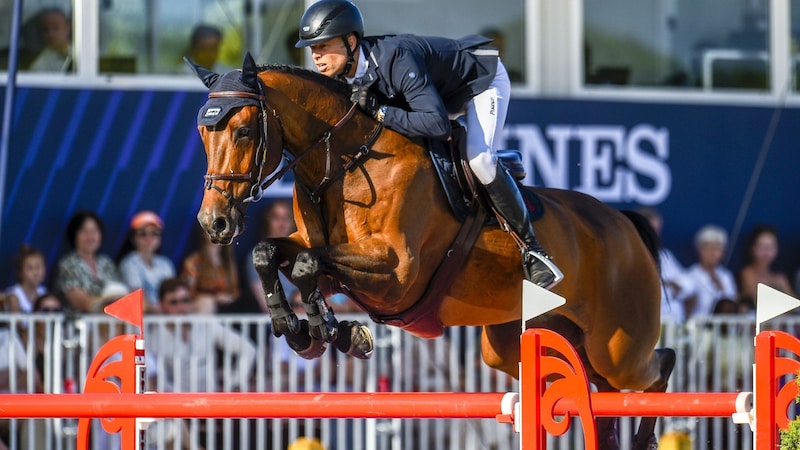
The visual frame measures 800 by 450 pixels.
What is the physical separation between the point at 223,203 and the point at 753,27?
7.11 metres

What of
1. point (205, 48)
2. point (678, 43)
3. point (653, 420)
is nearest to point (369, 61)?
point (653, 420)

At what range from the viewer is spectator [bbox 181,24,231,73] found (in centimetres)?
970

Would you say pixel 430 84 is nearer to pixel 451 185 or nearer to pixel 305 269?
pixel 451 185

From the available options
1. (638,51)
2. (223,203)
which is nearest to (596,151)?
(638,51)

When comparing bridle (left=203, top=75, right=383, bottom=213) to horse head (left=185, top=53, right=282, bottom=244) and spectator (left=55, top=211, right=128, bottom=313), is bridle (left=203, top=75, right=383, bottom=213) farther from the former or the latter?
spectator (left=55, top=211, right=128, bottom=313)

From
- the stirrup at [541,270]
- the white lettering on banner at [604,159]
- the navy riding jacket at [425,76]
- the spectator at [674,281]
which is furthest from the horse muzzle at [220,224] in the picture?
the white lettering on banner at [604,159]

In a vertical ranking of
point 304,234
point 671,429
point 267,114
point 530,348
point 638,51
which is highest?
point 638,51

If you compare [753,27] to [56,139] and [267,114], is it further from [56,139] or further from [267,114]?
[267,114]

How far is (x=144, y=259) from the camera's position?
9.05 meters

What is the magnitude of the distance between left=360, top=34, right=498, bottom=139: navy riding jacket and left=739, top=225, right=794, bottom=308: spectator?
187 inches

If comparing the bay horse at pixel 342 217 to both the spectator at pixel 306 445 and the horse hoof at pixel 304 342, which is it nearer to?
the horse hoof at pixel 304 342

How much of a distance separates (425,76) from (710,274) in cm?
500

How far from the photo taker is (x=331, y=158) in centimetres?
567

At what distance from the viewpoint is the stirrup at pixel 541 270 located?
6055 millimetres
